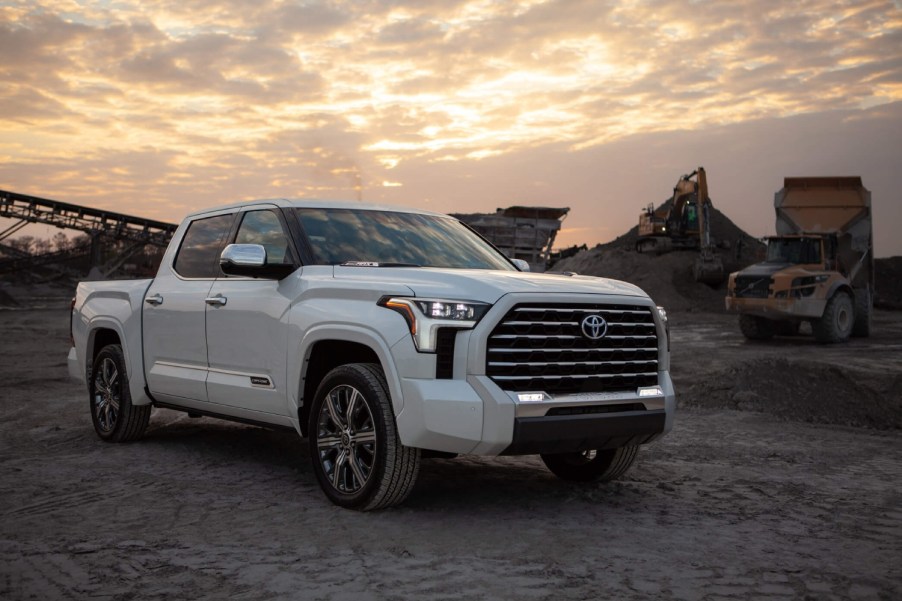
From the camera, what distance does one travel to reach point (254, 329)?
6.41 meters

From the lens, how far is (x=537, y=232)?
121 ft

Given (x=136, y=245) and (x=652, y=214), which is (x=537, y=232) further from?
(x=136, y=245)

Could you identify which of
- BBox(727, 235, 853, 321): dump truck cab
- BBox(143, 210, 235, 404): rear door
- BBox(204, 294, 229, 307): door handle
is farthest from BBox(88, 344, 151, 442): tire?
BBox(727, 235, 853, 321): dump truck cab

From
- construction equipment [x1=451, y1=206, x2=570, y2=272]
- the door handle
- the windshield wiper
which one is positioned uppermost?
construction equipment [x1=451, y1=206, x2=570, y2=272]

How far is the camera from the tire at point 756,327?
73.4 ft

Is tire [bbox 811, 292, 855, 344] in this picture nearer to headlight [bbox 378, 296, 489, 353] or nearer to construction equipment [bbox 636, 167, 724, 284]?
construction equipment [bbox 636, 167, 724, 284]

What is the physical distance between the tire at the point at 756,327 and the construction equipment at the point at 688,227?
12144mm

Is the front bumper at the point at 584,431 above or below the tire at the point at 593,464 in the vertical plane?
above

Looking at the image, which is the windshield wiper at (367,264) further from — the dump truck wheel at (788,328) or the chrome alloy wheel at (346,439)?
the dump truck wheel at (788,328)

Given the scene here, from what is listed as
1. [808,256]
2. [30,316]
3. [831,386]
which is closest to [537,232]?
[808,256]

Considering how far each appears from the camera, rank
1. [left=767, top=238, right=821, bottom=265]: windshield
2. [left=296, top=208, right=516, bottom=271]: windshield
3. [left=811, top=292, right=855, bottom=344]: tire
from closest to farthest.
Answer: [left=296, top=208, right=516, bottom=271]: windshield
[left=811, top=292, right=855, bottom=344]: tire
[left=767, top=238, right=821, bottom=265]: windshield

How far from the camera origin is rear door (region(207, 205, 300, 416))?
6184 millimetres

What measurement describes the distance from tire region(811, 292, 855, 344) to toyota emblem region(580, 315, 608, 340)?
17.2 metres


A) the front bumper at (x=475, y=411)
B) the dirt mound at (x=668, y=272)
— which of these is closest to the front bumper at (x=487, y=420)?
the front bumper at (x=475, y=411)
